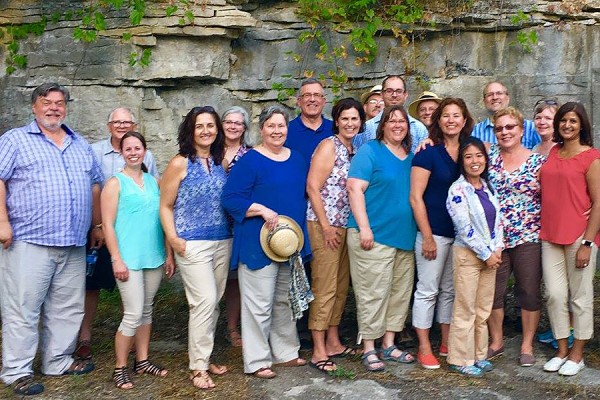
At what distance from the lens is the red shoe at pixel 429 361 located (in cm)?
515

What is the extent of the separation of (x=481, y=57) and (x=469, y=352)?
3.40 metres

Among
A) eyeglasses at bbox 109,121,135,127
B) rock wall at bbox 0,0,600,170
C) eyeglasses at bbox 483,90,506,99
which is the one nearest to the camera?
eyeglasses at bbox 109,121,135,127

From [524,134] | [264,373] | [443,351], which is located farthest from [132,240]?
[524,134]

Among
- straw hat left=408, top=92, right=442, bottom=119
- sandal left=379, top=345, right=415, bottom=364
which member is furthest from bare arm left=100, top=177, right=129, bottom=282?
straw hat left=408, top=92, right=442, bottom=119

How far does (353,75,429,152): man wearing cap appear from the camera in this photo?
5.54 meters

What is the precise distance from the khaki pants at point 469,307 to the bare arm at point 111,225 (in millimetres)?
2248

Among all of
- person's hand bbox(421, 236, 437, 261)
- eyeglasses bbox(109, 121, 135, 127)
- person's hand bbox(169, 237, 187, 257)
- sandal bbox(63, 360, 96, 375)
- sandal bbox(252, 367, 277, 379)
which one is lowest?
sandal bbox(252, 367, 277, 379)

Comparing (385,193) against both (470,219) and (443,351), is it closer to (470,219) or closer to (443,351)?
(470,219)

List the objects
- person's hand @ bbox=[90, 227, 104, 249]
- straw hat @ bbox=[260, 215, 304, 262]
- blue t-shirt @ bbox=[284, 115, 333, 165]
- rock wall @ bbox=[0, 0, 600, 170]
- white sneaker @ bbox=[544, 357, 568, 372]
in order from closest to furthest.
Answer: straw hat @ bbox=[260, 215, 304, 262]
white sneaker @ bbox=[544, 357, 568, 372]
person's hand @ bbox=[90, 227, 104, 249]
blue t-shirt @ bbox=[284, 115, 333, 165]
rock wall @ bbox=[0, 0, 600, 170]

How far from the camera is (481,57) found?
7.31 metres

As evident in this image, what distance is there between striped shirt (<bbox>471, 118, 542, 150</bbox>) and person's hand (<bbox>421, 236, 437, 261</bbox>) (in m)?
1.20

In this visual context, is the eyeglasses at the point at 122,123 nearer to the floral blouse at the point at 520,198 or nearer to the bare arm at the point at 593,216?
Answer: the floral blouse at the point at 520,198

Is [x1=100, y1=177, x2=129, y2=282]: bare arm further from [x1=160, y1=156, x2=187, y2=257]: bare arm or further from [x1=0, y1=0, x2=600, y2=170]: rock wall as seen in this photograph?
[x1=0, y1=0, x2=600, y2=170]: rock wall

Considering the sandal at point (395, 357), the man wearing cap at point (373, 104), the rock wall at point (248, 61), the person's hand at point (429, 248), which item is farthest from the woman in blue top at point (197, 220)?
the rock wall at point (248, 61)
